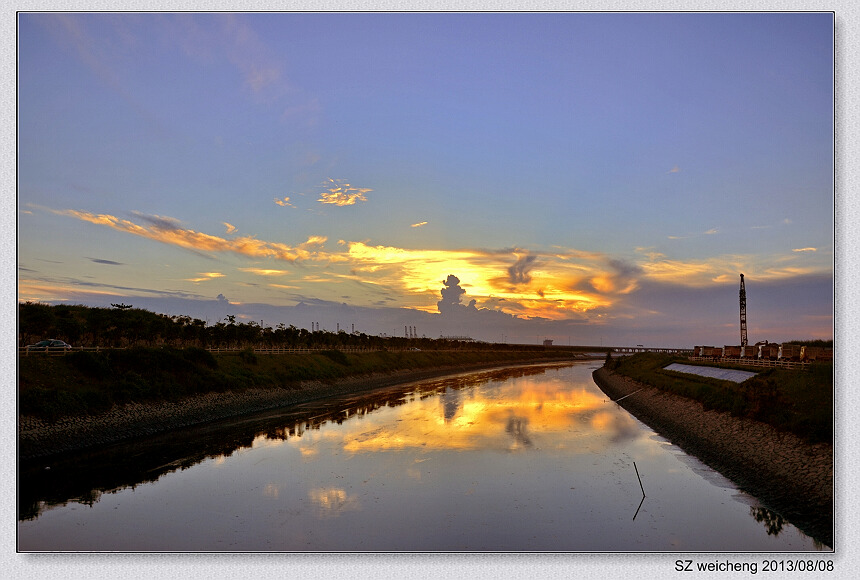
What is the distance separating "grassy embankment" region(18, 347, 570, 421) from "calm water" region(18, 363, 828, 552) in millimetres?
4940

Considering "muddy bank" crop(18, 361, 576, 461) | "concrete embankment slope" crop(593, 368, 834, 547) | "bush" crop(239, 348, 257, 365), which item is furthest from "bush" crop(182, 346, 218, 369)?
"concrete embankment slope" crop(593, 368, 834, 547)

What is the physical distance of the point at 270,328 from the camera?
10681 cm

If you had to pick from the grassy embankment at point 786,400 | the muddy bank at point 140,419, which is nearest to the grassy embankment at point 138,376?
the muddy bank at point 140,419

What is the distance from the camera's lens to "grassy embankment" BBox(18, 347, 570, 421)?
106 feet

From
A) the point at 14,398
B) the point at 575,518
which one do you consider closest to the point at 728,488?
the point at 575,518

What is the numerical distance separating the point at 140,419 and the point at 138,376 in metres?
4.95

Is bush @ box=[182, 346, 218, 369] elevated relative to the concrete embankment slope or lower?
elevated

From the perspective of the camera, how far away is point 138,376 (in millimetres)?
40531

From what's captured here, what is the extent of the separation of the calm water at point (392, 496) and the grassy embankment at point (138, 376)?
4940 millimetres

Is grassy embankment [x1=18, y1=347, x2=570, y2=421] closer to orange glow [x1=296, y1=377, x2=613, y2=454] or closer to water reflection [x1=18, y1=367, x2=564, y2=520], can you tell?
water reflection [x1=18, y1=367, x2=564, y2=520]

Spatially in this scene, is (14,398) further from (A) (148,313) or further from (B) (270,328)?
(B) (270,328)

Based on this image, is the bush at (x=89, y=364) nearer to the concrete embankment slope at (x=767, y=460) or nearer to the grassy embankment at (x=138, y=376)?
the grassy embankment at (x=138, y=376)

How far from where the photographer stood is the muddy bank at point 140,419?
28688mm

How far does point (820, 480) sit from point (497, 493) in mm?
12566
